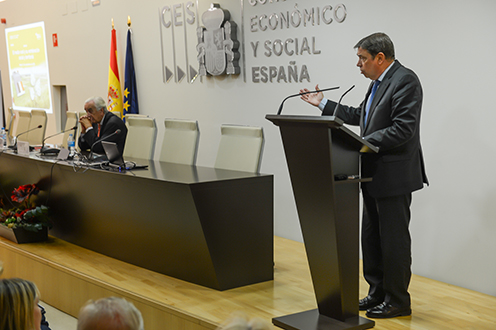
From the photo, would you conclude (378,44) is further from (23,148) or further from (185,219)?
(23,148)

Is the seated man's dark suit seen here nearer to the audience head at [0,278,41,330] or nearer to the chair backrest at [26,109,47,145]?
the audience head at [0,278,41,330]

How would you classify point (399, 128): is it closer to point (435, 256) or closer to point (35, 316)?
point (435, 256)

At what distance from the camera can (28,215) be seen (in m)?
4.89

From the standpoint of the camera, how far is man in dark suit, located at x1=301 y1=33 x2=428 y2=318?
2852mm

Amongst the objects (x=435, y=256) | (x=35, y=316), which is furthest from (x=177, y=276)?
(x=35, y=316)

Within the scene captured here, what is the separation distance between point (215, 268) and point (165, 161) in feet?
5.20

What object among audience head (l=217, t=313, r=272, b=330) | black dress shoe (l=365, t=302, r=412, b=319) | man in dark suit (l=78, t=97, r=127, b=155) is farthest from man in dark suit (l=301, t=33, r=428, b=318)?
man in dark suit (l=78, t=97, r=127, b=155)

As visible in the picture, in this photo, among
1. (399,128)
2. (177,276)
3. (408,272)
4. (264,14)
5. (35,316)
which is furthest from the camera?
(264,14)

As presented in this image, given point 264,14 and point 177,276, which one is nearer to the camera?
point 177,276

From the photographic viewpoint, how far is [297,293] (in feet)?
11.8

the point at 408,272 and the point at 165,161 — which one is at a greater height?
the point at 165,161

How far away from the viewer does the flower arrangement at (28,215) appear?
4.84 m

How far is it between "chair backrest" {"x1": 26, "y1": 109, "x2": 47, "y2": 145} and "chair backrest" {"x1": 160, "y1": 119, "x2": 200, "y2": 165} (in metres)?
3.17

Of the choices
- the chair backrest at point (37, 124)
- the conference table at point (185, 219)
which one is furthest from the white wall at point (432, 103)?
the chair backrest at point (37, 124)
